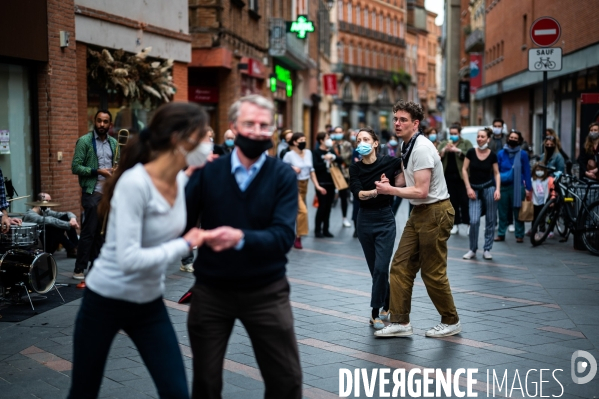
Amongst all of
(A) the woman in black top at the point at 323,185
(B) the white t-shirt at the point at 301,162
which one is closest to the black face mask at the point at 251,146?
(B) the white t-shirt at the point at 301,162

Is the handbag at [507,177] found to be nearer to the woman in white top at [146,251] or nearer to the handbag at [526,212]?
the handbag at [526,212]

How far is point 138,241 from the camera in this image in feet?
12.2

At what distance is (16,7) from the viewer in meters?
11.9

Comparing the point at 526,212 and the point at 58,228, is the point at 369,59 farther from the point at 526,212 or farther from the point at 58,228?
the point at 58,228

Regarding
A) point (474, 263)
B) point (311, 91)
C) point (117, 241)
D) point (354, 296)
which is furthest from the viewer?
point (311, 91)

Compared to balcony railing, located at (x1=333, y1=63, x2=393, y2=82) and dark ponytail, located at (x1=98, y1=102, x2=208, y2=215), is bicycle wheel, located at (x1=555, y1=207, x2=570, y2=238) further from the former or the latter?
balcony railing, located at (x1=333, y1=63, x2=393, y2=82)

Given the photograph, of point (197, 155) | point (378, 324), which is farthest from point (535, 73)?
point (197, 155)

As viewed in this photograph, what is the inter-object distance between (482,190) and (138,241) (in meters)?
9.31

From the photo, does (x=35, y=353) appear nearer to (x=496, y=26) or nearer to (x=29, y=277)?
(x=29, y=277)

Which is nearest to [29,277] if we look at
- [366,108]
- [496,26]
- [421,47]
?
[496,26]

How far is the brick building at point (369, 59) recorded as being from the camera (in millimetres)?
81250

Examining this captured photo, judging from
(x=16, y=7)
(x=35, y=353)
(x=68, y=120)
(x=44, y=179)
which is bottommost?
(x=35, y=353)

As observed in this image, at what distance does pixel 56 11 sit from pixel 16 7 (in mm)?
1151

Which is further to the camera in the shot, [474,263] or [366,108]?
[366,108]
